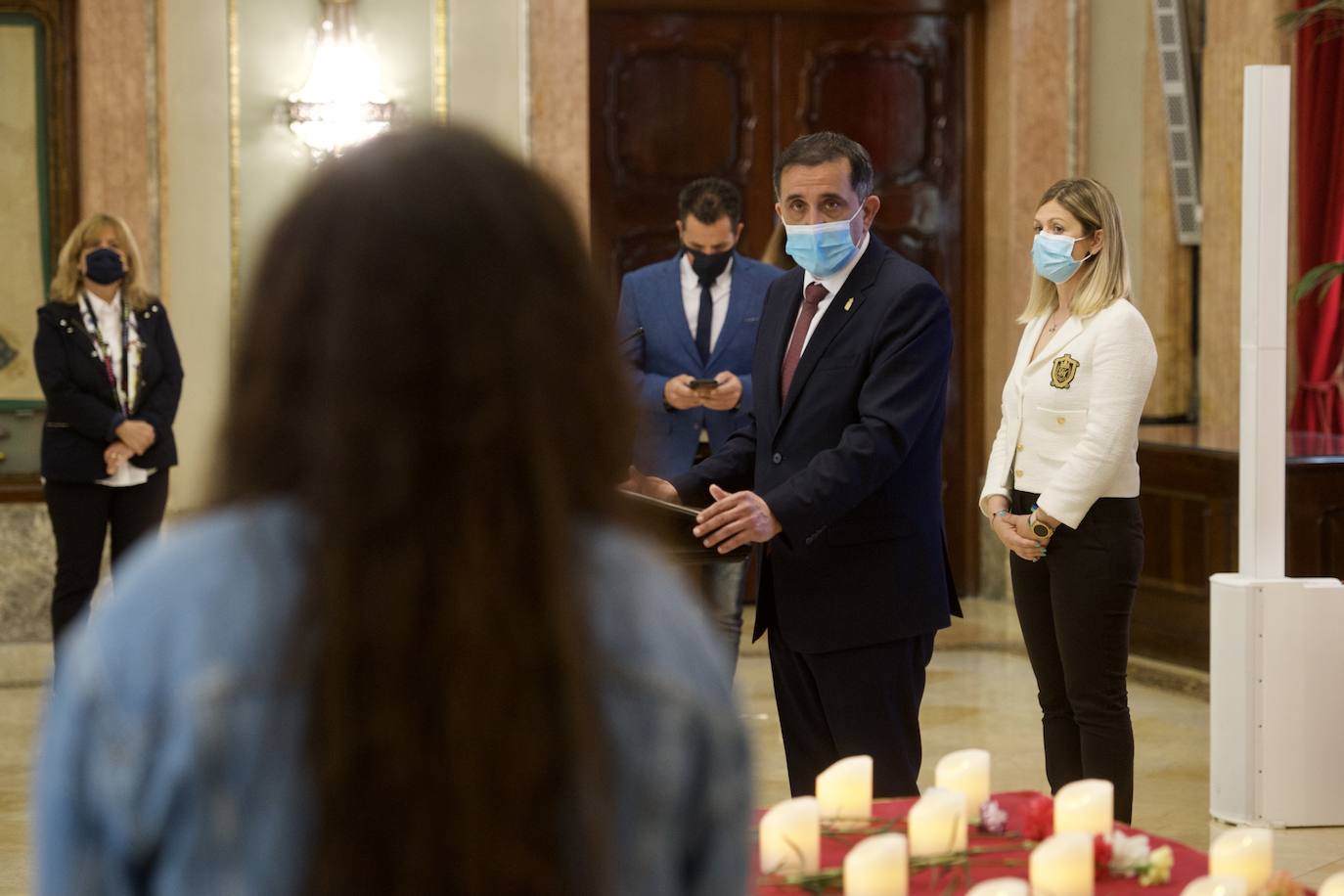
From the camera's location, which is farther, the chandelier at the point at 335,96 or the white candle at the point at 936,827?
the chandelier at the point at 335,96

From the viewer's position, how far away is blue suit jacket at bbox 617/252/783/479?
211 inches

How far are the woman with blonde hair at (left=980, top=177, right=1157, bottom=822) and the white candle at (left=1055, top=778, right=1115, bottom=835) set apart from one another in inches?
62.5

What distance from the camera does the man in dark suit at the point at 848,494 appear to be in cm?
320

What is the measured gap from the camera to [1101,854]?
7.20ft

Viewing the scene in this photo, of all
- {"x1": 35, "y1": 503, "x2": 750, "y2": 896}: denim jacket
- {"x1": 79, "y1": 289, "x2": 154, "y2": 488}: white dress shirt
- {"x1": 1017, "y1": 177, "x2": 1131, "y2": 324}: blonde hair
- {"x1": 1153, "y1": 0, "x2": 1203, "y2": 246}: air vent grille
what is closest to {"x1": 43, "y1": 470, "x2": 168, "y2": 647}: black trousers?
{"x1": 79, "y1": 289, "x2": 154, "y2": 488}: white dress shirt

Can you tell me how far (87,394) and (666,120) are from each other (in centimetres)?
325

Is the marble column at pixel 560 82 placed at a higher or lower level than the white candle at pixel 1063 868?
higher

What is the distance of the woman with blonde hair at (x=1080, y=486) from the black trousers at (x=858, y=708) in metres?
0.64

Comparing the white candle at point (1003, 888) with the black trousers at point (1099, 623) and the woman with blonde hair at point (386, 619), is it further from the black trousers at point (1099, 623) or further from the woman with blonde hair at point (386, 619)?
the black trousers at point (1099, 623)

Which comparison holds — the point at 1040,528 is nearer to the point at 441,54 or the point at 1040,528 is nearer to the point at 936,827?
the point at 936,827

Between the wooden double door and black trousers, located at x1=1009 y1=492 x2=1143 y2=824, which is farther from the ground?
the wooden double door

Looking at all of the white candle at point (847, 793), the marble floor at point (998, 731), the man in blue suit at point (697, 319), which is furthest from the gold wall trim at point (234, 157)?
the white candle at point (847, 793)

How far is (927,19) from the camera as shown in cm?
824

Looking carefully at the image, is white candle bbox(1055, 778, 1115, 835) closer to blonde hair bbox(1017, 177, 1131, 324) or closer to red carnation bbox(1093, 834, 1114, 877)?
red carnation bbox(1093, 834, 1114, 877)
